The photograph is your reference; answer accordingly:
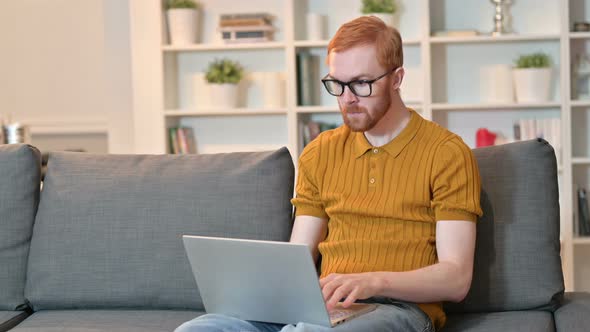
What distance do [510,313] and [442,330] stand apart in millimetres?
191

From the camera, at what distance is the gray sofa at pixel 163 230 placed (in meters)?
2.26

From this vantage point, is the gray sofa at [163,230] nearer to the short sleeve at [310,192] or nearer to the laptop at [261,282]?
the short sleeve at [310,192]

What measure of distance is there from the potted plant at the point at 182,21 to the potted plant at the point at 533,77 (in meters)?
1.62

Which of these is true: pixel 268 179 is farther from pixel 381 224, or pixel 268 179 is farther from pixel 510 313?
pixel 510 313

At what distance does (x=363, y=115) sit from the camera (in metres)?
2.14

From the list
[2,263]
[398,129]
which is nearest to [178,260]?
[2,263]

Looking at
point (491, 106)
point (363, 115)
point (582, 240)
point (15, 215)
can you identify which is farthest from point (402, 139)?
point (582, 240)

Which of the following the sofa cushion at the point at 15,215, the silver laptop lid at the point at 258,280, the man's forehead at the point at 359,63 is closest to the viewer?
the silver laptop lid at the point at 258,280

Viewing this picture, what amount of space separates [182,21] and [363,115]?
109 inches

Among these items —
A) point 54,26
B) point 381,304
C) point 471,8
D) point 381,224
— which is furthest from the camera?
point 54,26

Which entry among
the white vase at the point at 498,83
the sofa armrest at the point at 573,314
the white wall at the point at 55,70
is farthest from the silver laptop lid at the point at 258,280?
the white wall at the point at 55,70

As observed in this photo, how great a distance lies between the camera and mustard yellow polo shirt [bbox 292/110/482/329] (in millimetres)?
2090

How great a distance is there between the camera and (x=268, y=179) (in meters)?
2.47

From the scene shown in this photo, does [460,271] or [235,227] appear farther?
[235,227]
